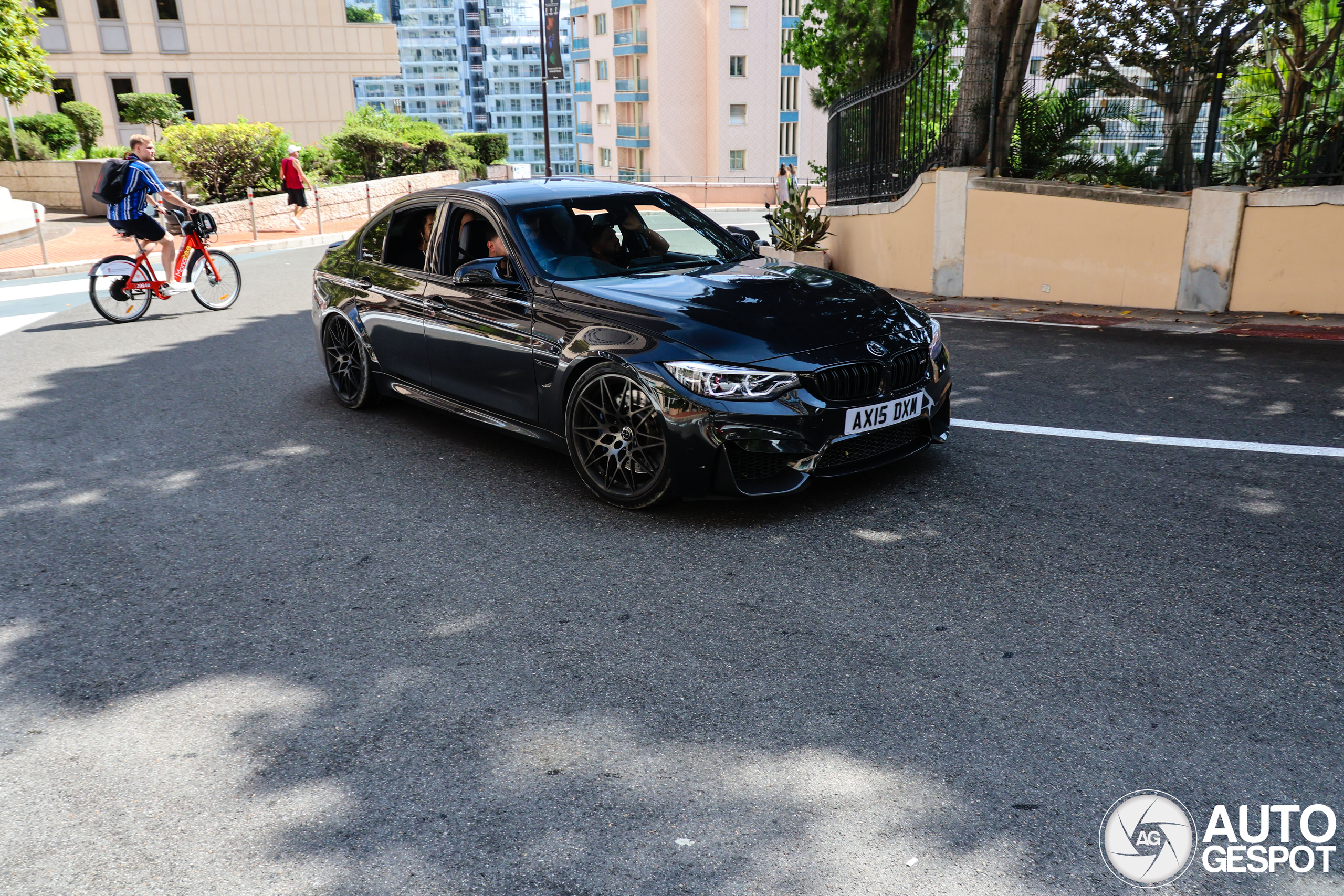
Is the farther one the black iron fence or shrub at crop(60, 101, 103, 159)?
shrub at crop(60, 101, 103, 159)

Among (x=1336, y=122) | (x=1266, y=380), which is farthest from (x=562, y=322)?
(x=1336, y=122)

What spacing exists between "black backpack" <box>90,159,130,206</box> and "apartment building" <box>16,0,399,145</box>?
110 ft

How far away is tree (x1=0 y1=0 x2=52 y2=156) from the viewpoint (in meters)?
19.8

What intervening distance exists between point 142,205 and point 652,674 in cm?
1064

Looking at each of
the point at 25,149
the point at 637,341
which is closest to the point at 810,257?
the point at 637,341

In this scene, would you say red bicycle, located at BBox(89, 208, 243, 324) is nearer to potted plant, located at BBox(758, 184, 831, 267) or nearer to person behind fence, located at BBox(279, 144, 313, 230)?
potted plant, located at BBox(758, 184, 831, 267)

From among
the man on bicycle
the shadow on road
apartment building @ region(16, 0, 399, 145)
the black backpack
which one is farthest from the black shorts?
apartment building @ region(16, 0, 399, 145)

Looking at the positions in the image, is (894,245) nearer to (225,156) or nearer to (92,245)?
(92,245)

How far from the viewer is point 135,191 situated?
11766mm

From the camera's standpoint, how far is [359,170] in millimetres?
31406

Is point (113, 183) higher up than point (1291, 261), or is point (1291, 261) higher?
point (113, 183)

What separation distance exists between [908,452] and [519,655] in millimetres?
2427

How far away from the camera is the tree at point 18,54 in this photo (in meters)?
19.8

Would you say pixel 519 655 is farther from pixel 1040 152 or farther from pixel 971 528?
pixel 1040 152
